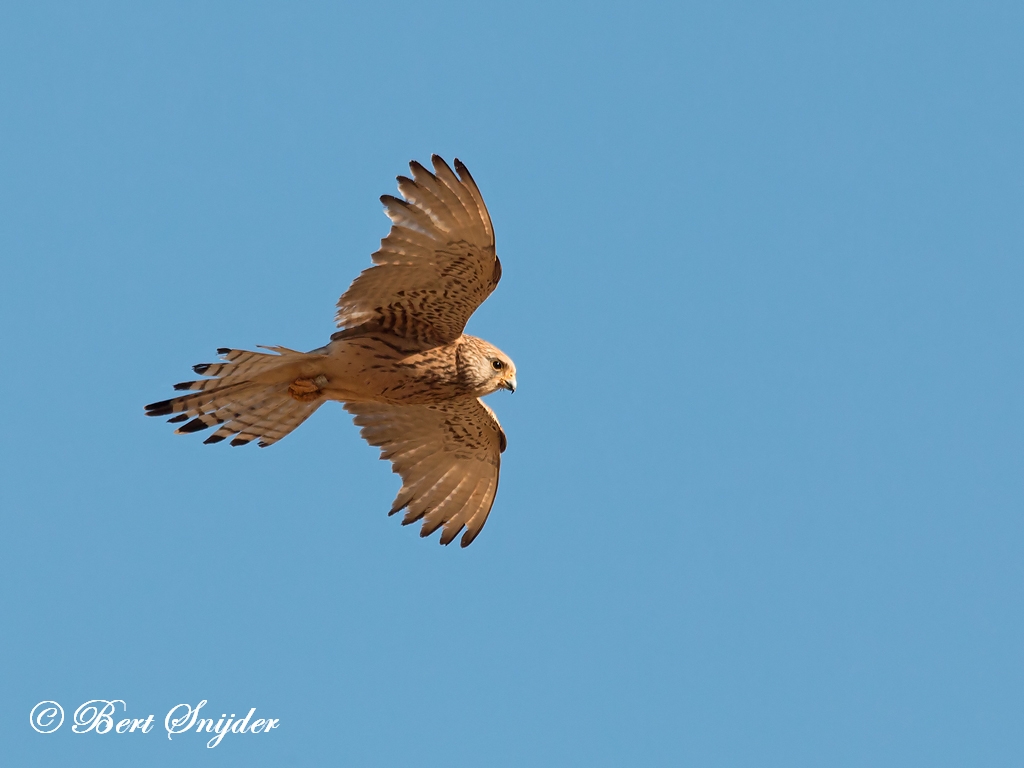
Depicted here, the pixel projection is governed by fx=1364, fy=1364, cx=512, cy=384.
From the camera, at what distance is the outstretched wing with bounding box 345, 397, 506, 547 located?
11.5 meters

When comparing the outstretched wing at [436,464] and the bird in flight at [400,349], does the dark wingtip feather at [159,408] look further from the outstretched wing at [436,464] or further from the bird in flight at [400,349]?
the outstretched wing at [436,464]

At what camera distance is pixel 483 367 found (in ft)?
34.2

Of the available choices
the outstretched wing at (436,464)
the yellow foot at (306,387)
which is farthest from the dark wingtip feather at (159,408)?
the outstretched wing at (436,464)

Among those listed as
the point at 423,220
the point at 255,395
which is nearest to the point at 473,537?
the point at 255,395

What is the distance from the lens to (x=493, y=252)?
987 cm

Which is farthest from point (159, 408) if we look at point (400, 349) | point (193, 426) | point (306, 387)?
point (400, 349)

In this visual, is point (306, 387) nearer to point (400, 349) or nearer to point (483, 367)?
point (400, 349)

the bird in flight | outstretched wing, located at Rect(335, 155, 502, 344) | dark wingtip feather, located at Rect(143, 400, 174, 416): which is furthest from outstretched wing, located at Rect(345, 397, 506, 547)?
dark wingtip feather, located at Rect(143, 400, 174, 416)

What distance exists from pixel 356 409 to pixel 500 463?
1303 mm

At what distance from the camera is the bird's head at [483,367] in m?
10.4

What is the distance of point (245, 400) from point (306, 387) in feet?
1.65

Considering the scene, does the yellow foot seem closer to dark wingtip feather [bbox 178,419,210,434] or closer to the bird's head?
dark wingtip feather [bbox 178,419,210,434]

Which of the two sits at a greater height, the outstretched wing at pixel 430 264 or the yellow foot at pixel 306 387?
the outstretched wing at pixel 430 264

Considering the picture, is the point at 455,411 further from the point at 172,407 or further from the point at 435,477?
the point at 172,407
